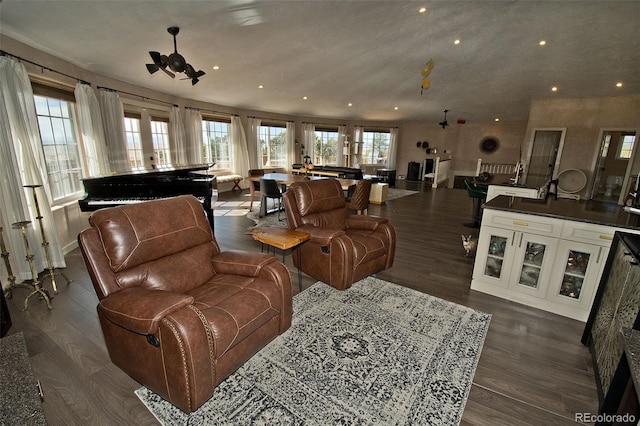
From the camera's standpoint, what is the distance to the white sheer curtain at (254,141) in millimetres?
9102

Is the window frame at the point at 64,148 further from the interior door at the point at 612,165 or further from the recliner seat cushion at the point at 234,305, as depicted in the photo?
the interior door at the point at 612,165

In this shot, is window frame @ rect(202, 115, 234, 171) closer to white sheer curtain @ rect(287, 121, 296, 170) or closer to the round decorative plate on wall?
white sheer curtain @ rect(287, 121, 296, 170)

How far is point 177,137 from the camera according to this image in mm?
6871

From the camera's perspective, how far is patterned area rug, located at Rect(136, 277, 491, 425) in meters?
1.54

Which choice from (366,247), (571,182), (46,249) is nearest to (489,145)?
(571,182)

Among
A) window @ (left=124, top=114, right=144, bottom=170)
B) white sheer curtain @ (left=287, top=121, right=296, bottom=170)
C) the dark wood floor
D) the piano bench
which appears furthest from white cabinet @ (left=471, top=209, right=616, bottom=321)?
white sheer curtain @ (left=287, top=121, right=296, bottom=170)

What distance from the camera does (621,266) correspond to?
1.80 meters

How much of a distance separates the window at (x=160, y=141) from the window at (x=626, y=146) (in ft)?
36.1

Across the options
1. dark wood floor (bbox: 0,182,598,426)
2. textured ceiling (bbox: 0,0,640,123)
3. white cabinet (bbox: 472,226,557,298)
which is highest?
textured ceiling (bbox: 0,0,640,123)

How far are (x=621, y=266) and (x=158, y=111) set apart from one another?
7814 millimetres

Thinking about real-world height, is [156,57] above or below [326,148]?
above

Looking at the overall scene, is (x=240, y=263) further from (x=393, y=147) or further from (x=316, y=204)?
(x=393, y=147)

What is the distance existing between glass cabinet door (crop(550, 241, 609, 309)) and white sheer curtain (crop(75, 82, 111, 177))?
6.01m

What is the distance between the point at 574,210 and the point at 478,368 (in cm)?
181
